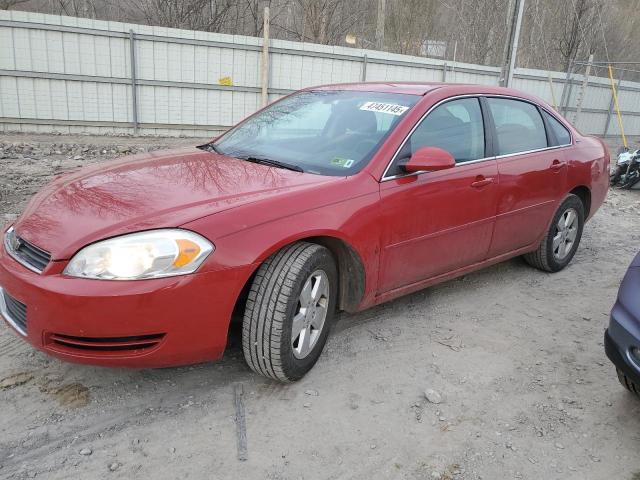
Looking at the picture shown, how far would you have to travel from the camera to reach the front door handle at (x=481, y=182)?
3.58m

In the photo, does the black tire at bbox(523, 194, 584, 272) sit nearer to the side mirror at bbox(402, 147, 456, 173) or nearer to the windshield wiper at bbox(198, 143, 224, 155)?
the side mirror at bbox(402, 147, 456, 173)

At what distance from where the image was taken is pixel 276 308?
2.54m

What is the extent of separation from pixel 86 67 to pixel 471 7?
59.2ft

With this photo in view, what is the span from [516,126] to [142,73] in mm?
9121

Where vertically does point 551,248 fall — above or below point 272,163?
below

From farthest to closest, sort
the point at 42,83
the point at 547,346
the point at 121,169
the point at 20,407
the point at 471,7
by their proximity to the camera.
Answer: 1. the point at 471,7
2. the point at 42,83
3. the point at 547,346
4. the point at 121,169
5. the point at 20,407

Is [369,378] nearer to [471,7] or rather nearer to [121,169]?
[121,169]

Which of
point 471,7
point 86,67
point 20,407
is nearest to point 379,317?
point 20,407

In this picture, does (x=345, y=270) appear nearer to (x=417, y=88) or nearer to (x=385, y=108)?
(x=385, y=108)

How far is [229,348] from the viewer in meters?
3.16

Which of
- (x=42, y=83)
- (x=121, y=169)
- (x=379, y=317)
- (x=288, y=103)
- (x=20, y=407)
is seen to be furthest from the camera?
(x=42, y=83)

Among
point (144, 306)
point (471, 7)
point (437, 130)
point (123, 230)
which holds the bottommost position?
point (144, 306)

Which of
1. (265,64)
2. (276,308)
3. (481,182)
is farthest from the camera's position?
(265,64)

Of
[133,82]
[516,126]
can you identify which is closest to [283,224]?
[516,126]
